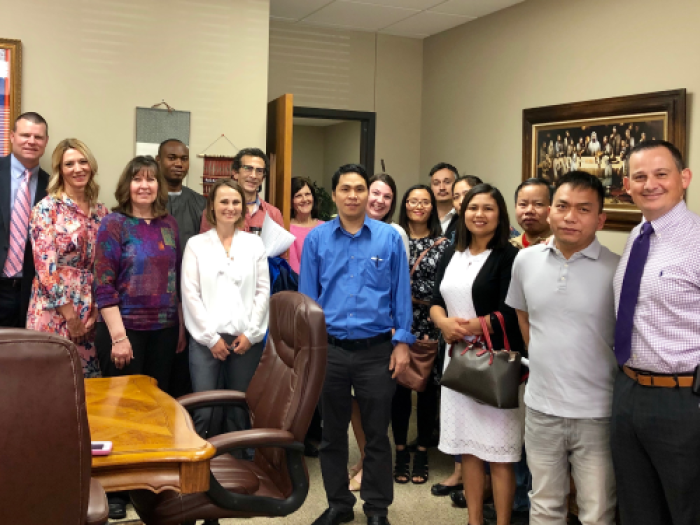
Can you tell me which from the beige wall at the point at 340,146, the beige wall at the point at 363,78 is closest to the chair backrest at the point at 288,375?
the beige wall at the point at 363,78

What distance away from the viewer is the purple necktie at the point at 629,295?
2.08m

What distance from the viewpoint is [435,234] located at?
11.8 feet

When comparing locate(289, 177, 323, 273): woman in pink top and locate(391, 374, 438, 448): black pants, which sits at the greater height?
locate(289, 177, 323, 273): woman in pink top

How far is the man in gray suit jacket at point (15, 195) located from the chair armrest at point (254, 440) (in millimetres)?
1793

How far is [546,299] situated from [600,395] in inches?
14.2

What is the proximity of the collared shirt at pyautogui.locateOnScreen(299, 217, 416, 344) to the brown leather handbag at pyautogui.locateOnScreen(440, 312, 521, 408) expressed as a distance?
295 millimetres

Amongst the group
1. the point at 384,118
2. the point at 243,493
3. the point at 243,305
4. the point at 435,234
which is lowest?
the point at 243,493

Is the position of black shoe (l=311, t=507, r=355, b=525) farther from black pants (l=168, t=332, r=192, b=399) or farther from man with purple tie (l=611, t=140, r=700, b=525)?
man with purple tie (l=611, t=140, r=700, b=525)

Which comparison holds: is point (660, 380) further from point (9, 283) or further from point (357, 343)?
point (9, 283)

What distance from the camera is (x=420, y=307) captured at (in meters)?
3.55

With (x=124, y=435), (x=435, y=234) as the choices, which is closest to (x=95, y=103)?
(x=435, y=234)

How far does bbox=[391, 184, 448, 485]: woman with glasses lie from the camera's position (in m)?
3.51

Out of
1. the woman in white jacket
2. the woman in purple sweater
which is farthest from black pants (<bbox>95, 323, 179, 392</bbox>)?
the woman in white jacket

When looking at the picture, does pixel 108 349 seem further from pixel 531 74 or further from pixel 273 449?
pixel 531 74
